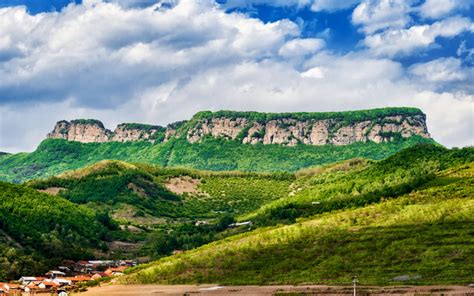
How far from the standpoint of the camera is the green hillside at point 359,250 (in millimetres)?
127500

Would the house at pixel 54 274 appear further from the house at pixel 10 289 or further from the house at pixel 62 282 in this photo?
the house at pixel 10 289

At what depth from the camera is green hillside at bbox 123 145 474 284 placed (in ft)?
418

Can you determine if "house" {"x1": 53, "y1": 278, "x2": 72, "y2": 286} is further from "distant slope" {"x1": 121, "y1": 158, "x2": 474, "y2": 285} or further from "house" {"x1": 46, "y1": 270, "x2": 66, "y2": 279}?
"distant slope" {"x1": 121, "y1": 158, "x2": 474, "y2": 285}

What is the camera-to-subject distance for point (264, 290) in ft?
402

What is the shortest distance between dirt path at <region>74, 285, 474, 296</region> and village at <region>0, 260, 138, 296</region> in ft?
28.5

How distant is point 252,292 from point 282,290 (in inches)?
193

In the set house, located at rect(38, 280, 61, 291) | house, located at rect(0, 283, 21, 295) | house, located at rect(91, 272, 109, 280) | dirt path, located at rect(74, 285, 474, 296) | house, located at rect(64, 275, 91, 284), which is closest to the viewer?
dirt path, located at rect(74, 285, 474, 296)

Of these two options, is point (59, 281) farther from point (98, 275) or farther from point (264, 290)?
point (264, 290)

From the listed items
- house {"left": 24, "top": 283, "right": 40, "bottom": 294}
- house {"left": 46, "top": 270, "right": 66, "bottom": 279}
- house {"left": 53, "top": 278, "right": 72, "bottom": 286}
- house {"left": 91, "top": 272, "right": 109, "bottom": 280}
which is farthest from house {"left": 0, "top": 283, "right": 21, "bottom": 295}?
house {"left": 46, "top": 270, "right": 66, "bottom": 279}

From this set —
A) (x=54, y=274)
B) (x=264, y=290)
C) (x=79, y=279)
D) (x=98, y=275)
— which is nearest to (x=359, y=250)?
(x=264, y=290)

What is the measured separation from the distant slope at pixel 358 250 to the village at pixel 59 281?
10.9 metres

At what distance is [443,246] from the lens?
134 m

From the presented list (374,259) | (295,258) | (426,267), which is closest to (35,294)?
(295,258)

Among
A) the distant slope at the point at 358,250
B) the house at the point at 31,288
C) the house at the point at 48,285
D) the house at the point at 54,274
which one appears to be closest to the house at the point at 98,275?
the distant slope at the point at 358,250
